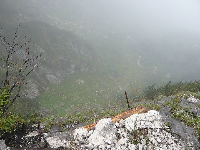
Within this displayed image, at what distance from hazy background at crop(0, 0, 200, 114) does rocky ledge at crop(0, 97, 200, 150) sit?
3467 mm

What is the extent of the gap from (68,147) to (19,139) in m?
1.70

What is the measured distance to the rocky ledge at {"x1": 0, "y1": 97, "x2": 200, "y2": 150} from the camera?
3875mm

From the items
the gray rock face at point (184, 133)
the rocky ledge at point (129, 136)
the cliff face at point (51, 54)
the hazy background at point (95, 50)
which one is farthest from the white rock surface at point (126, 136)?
the cliff face at point (51, 54)

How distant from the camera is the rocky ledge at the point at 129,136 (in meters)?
3.88

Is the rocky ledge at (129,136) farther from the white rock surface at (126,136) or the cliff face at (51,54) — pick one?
the cliff face at (51,54)

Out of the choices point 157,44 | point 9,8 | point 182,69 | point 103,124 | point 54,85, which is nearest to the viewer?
point 103,124

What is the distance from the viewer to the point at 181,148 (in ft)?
12.6

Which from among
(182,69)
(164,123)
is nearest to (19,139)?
(164,123)

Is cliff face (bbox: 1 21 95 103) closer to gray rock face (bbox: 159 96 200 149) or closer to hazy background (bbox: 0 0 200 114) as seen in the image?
hazy background (bbox: 0 0 200 114)

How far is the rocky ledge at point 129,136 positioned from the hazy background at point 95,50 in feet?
11.4

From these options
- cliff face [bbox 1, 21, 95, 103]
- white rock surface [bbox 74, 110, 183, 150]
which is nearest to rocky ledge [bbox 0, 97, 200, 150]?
white rock surface [bbox 74, 110, 183, 150]

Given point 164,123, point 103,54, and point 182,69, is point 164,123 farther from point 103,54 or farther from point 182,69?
point 182,69

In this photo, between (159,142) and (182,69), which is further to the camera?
(182,69)

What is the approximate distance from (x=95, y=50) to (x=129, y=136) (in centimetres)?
6222
